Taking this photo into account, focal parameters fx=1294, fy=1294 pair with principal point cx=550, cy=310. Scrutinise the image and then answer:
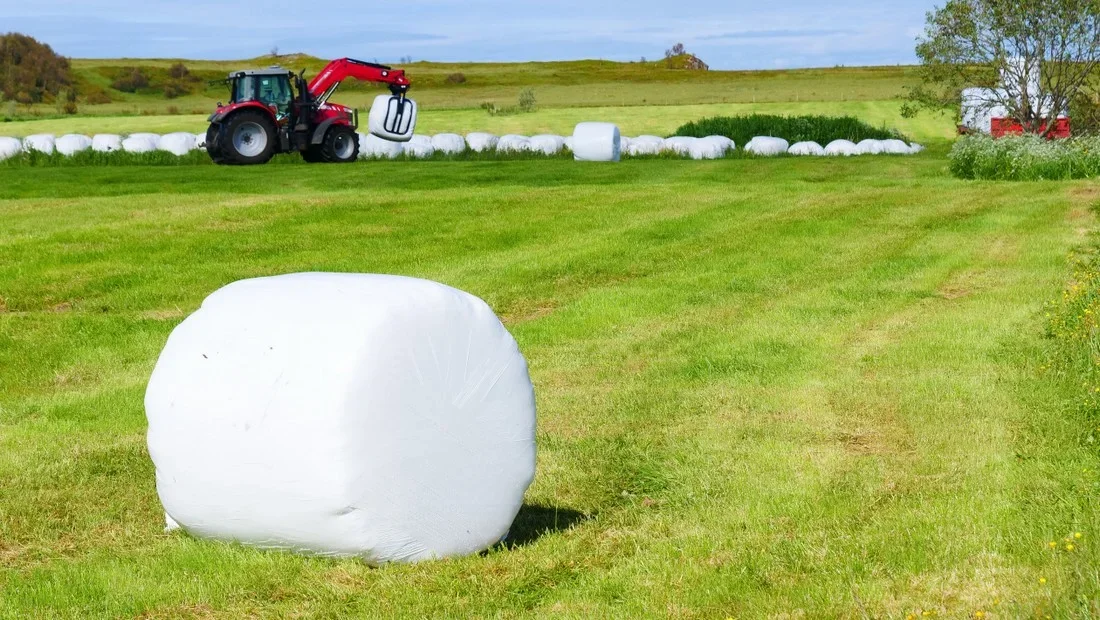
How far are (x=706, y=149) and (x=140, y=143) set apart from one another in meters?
15.3

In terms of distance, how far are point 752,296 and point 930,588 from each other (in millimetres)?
8403

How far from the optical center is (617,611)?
5.23m

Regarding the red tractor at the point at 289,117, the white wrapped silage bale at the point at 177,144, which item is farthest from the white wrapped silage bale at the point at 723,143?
the white wrapped silage bale at the point at 177,144

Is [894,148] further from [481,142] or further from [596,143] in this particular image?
[481,142]

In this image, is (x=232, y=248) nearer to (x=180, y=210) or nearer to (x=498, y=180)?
(x=180, y=210)

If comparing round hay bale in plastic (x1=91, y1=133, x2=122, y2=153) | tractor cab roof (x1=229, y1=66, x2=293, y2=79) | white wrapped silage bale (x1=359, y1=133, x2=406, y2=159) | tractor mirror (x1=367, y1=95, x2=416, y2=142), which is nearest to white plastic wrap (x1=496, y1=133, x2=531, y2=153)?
white wrapped silage bale (x1=359, y1=133, x2=406, y2=159)

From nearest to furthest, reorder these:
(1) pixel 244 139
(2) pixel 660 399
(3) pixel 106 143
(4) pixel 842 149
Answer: (2) pixel 660 399 → (1) pixel 244 139 → (3) pixel 106 143 → (4) pixel 842 149

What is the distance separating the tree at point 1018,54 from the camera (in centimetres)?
3391

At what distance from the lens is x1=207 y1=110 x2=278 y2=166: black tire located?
97.2 ft

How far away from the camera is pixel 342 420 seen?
527cm

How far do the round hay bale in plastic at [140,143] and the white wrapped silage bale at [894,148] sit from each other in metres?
20.3

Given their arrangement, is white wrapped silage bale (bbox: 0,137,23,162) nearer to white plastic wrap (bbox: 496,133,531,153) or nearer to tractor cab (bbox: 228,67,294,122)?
tractor cab (bbox: 228,67,294,122)

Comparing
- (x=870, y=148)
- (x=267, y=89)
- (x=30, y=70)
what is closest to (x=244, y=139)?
(x=267, y=89)

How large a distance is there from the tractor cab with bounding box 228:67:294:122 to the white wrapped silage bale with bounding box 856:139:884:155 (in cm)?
1603
